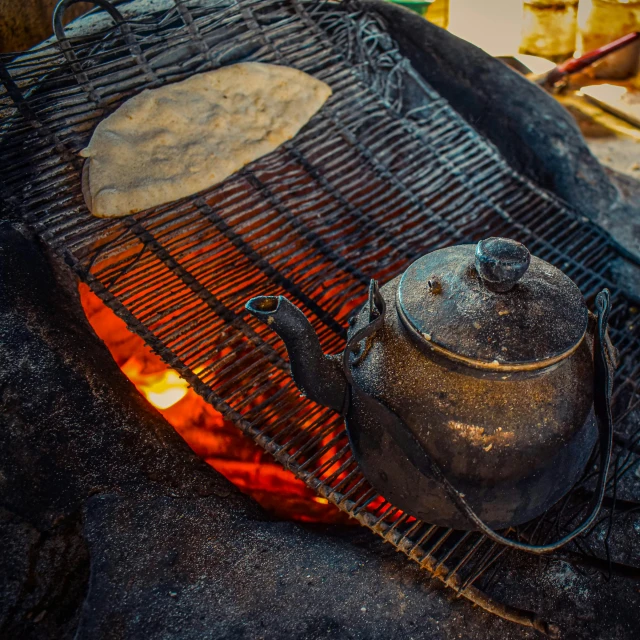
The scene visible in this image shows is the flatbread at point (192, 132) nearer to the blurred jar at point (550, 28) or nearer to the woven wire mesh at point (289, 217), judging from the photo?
the woven wire mesh at point (289, 217)

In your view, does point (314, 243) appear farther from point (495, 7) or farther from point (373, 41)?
point (495, 7)

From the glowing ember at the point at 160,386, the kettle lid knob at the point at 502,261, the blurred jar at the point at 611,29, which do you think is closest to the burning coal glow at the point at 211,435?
the glowing ember at the point at 160,386

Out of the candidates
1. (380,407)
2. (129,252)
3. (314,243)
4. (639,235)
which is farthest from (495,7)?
(380,407)

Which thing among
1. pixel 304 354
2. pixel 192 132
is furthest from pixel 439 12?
pixel 304 354

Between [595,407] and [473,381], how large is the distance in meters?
0.36

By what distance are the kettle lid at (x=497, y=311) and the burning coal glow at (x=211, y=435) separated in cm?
89

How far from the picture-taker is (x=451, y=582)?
145 centimetres

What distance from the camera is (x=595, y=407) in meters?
1.36

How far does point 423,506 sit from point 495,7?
7.30 m

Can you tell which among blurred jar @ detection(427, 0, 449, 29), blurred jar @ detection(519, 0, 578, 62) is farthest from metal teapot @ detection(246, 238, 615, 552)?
blurred jar @ detection(427, 0, 449, 29)

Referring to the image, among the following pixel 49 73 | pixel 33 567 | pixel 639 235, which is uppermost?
pixel 49 73

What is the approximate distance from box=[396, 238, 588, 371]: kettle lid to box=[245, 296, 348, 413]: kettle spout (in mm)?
225

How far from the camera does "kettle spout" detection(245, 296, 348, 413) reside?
1184mm

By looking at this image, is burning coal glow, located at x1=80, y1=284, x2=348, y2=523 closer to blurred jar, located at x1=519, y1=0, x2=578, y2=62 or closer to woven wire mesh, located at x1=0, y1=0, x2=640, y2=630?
woven wire mesh, located at x1=0, y1=0, x2=640, y2=630
